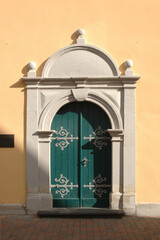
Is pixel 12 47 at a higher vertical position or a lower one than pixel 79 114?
higher

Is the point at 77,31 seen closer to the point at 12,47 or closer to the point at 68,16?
the point at 68,16

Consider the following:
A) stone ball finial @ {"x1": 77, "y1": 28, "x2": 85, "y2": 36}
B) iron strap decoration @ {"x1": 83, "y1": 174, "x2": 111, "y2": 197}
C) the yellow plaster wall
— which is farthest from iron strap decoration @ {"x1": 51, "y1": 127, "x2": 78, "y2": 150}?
stone ball finial @ {"x1": 77, "y1": 28, "x2": 85, "y2": 36}

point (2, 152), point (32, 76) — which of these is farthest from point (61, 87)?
point (2, 152)

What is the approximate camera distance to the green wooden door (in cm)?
678

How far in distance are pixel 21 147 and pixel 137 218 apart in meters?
2.77

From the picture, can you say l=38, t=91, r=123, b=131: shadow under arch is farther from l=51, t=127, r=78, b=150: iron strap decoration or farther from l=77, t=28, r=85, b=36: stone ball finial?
l=77, t=28, r=85, b=36: stone ball finial

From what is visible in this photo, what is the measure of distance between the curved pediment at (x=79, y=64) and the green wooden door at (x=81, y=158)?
68 cm

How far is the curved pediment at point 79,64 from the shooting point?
6.71m

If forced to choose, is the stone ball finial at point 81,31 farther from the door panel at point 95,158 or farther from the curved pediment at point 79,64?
the door panel at point 95,158

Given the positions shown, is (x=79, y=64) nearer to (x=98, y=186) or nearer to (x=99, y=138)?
(x=99, y=138)

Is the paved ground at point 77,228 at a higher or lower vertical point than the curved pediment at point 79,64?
lower

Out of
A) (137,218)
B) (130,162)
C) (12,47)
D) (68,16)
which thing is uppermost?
(68,16)

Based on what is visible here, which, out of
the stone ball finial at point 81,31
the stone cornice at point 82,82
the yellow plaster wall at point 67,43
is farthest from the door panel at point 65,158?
the stone ball finial at point 81,31

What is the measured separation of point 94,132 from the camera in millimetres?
6820
